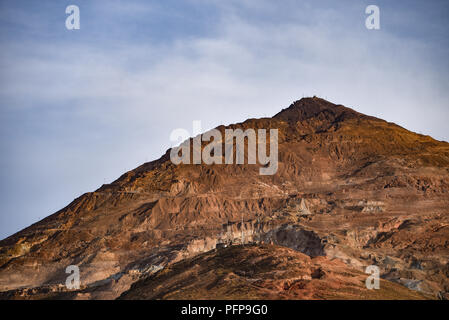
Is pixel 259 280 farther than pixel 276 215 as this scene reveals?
No

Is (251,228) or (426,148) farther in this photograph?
(426,148)

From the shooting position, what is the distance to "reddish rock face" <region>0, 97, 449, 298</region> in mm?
125000

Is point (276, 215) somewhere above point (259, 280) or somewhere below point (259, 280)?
above

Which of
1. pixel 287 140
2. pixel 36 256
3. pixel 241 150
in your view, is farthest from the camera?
pixel 287 140

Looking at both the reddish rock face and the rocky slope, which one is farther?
the reddish rock face

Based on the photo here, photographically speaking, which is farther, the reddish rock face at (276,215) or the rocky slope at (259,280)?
the reddish rock face at (276,215)

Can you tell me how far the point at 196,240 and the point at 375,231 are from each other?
31.7 metres

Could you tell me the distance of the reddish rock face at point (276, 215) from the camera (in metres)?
125

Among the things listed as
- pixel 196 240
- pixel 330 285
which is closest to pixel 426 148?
pixel 196 240

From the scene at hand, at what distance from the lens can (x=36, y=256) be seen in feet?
468

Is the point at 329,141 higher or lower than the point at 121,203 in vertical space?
higher

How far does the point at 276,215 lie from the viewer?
495 ft
